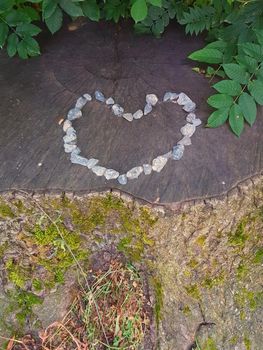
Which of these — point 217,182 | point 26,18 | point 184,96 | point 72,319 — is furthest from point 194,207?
point 26,18

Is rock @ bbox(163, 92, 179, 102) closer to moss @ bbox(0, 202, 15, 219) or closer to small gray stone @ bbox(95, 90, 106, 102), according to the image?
small gray stone @ bbox(95, 90, 106, 102)

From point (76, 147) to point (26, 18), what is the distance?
496mm

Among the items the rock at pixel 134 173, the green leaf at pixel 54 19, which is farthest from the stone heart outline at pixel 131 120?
the green leaf at pixel 54 19

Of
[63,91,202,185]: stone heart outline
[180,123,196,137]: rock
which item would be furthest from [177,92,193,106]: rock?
[180,123,196,137]: rock

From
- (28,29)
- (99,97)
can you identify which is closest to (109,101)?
(99,97)

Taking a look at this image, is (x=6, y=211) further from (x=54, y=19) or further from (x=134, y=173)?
(x=54, y=19)

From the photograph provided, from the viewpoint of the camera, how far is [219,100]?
1.64 meters

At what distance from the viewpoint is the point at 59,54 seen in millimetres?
1972

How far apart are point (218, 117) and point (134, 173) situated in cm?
34

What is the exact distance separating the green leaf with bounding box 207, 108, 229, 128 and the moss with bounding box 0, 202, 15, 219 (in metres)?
0.74

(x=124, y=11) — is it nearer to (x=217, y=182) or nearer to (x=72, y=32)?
(x=72, y=32)

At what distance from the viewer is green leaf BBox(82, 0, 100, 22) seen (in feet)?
5.95

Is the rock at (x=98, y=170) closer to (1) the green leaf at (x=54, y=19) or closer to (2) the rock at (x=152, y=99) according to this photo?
(2) the rock at (x=152, y=99)

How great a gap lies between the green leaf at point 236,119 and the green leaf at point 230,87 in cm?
4
